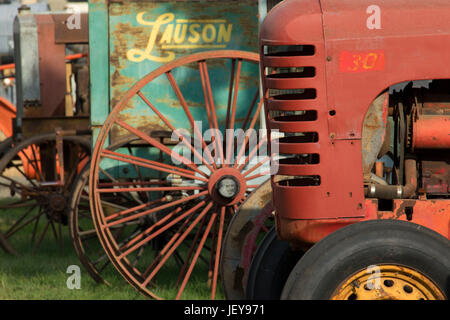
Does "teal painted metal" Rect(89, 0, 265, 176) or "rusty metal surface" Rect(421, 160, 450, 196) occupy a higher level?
"teal painted metal" Rect(89, 0, 265, 176)

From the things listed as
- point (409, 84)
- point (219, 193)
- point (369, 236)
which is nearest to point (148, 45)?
point (219, 193)

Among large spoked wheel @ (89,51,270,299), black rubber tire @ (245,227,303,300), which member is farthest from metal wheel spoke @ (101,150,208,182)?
black rubber tire @ (245,227,303,300)

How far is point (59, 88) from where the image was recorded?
9055 millimetres

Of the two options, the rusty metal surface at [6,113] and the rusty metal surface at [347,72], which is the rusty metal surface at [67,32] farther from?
the rusty metal surface at [347,72]

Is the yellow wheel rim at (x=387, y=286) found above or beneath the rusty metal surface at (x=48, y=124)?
beneath

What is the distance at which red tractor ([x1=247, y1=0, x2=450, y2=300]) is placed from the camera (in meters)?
3.41

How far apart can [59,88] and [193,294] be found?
13.0 ft

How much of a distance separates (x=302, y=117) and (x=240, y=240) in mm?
1381

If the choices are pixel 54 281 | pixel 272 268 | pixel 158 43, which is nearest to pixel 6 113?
pixel 54 281

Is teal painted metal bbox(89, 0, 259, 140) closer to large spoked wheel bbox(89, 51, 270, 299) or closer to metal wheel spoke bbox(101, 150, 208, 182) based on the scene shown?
large spoked wheel bbox(89, 51, 270, 299)

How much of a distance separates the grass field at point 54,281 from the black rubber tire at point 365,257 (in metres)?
2.30

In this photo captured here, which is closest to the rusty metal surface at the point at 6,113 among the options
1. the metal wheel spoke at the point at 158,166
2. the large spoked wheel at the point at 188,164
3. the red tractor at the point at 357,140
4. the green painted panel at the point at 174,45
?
the large spoked wheel at the point at 188,164

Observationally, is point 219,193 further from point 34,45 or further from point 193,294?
point 34,45

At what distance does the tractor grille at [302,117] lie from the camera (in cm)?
366
